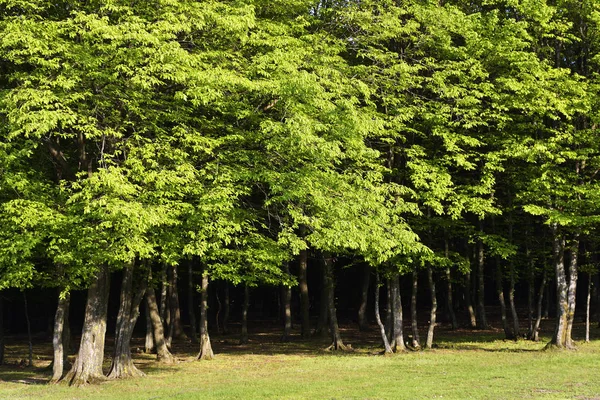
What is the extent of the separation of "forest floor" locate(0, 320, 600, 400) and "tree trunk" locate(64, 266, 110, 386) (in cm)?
67

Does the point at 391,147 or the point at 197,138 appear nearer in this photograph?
the point at 197,138

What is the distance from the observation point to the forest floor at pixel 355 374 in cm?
1922

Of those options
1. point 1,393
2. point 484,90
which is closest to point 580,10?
point 484,90

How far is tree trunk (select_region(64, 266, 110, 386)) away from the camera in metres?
23.9

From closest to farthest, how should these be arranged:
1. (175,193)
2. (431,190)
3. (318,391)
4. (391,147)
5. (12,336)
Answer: (318,391) → (175,193) → (431,190) → (391,147) → (12,336)

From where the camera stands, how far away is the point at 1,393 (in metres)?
22.4

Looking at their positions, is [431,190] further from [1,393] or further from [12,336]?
[12,336]

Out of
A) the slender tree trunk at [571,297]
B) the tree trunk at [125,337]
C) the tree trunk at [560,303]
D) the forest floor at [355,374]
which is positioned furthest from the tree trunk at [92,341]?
the slender tree trunk at [571,297]

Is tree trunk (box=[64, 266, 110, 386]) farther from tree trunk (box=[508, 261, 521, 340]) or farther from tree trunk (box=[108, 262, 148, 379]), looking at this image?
tree trunk (box=[508, 261, 521, 340])

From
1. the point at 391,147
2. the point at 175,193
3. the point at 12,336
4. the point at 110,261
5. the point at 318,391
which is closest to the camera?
the point at 318,391

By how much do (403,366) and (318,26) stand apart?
1666 centimetres

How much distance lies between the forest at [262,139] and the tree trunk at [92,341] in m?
0.08

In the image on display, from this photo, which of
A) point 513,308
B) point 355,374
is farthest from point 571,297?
point 355,374

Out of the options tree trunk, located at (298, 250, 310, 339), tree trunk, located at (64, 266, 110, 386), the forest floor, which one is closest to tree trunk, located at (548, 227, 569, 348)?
the forest floor
